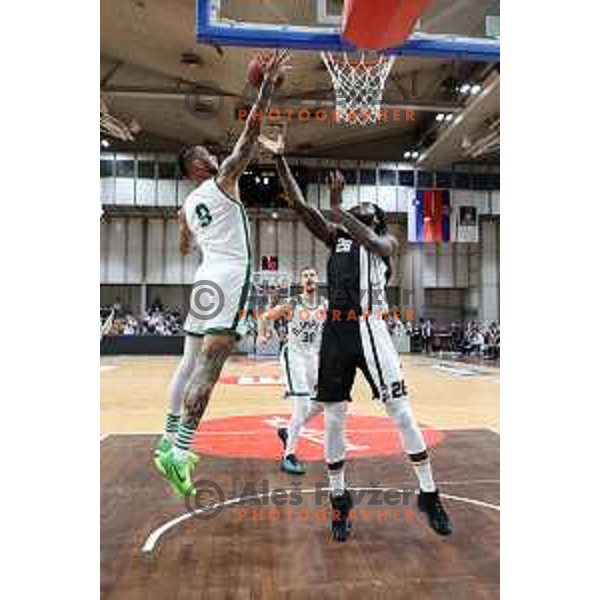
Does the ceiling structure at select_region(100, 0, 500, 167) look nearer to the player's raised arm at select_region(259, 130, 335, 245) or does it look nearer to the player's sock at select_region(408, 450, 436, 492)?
the player's raised arm at select_region(259, 130, 335, 245)

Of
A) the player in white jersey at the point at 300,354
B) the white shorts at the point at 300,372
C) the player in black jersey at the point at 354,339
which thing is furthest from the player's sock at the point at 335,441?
the white shorts at the point at 300,372

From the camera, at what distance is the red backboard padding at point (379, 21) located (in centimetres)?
256

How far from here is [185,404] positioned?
9.86 ft

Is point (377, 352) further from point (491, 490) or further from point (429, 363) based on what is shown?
point (429, 363)

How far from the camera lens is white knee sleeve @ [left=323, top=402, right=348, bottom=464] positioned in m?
3.44

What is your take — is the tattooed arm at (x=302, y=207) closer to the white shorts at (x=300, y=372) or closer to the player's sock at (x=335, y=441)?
the player's sock at (x=335, y=441)

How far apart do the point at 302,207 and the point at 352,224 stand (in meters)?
0.29

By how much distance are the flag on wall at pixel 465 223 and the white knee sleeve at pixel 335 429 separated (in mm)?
15830

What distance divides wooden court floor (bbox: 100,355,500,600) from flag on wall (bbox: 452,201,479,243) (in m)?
12.3

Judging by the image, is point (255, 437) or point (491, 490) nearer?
point (491, 490)

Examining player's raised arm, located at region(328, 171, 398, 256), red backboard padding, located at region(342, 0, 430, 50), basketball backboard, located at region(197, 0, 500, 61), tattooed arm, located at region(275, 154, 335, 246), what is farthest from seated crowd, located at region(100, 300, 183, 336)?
red backboard padding, located at region(342, 0, 430, 50)
